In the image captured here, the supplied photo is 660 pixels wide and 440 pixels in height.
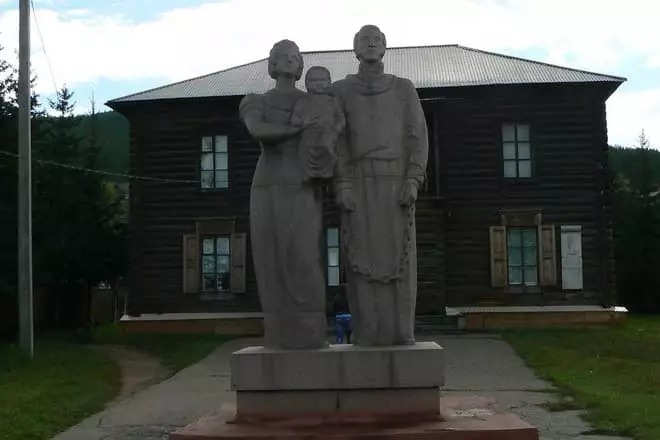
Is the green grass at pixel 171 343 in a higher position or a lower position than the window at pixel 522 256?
lower

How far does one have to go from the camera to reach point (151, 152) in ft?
90.8

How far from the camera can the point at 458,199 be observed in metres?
26.8

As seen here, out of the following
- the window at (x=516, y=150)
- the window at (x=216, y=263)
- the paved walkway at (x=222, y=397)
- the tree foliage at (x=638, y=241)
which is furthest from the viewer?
the tree foliage at (x=638, y=241)

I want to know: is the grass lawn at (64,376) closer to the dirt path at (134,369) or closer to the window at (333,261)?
the dirt path at (134,369)

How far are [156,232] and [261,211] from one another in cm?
2085

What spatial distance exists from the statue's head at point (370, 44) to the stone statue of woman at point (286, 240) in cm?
81

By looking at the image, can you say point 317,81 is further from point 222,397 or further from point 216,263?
point 216,263

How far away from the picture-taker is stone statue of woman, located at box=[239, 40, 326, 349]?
7.21 m

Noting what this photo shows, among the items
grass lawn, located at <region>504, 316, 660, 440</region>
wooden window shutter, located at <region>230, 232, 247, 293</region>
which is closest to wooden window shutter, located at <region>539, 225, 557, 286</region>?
grass lawn, located at <region>504, 316, 660, 440</region>

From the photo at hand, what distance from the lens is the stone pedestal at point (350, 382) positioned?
6891 mm

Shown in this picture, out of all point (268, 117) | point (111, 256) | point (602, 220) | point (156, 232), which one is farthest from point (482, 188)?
point (268, 117)

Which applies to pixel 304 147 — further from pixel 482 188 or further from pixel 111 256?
pixel 111 256

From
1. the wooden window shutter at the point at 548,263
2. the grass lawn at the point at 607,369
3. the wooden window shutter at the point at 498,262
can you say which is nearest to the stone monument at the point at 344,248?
the grass lawn at the point at 607,369

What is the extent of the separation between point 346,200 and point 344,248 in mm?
403
